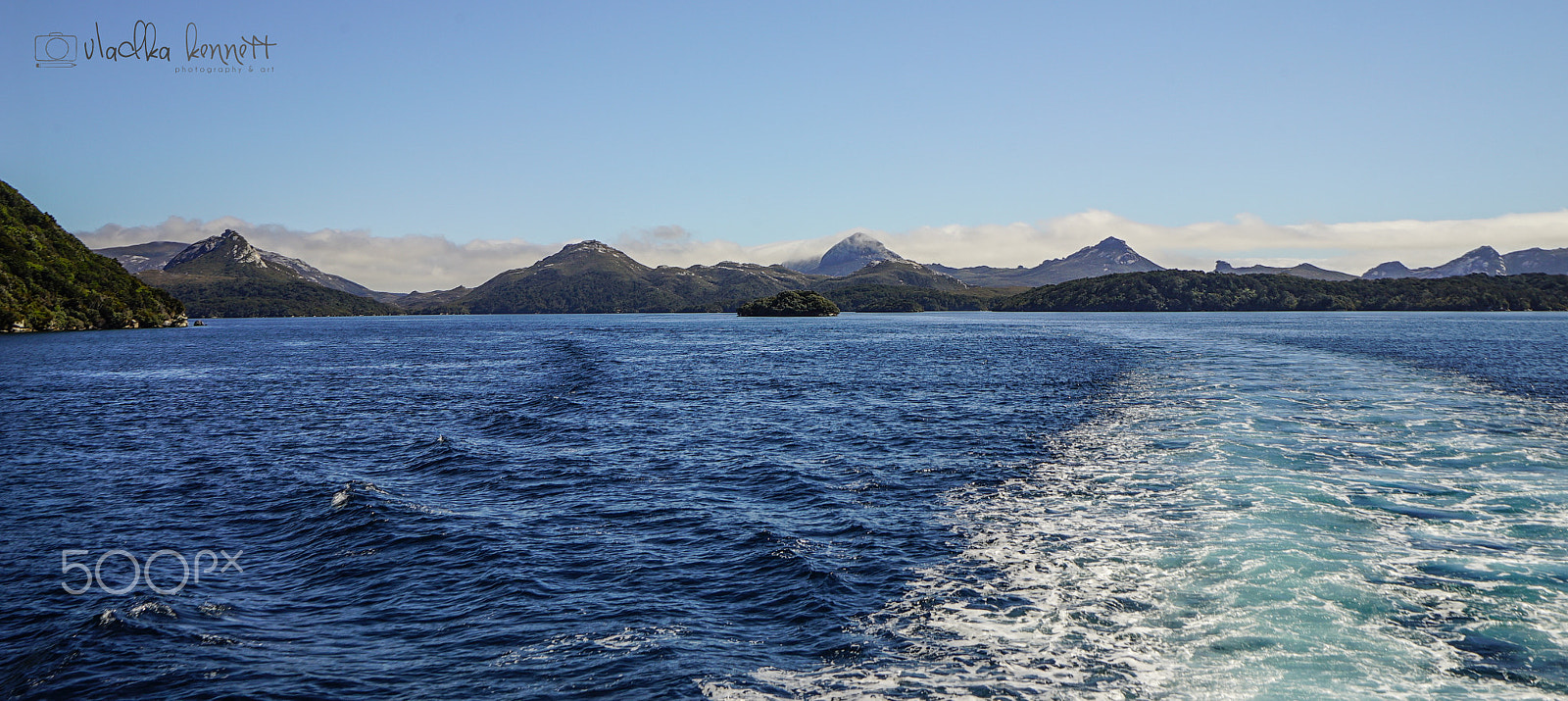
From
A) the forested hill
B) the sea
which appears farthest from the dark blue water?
the forested hill

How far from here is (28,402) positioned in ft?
179

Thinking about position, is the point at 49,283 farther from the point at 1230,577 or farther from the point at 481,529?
the point at 1230,577

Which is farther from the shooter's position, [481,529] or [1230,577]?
[481,529]

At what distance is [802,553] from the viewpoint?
20.0 meters

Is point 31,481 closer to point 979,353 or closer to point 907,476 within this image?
point 907,476

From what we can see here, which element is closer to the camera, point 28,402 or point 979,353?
point 28,402

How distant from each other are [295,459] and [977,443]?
3015cm

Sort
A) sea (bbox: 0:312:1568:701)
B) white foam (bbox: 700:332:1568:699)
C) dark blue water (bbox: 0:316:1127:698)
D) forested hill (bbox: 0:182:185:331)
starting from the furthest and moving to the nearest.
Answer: forested hill (bbox: 0:182:185:331)
dark blue water (bbox: 0:316:1127:698)
sea (bbox: 0:312:1568:701)
white foam (bbox: 700:332:1568:699)

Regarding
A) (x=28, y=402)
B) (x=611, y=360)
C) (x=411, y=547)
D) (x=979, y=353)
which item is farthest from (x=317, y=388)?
(x=979, y=353)

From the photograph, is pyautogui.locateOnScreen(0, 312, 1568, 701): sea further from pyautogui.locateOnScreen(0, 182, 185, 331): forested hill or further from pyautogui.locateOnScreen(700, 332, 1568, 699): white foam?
pyautogui.locateOnScreen(0, 182, 185, 331): forested hill

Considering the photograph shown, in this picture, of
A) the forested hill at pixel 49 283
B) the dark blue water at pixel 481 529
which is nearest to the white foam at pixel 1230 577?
the dark blue water at pixel 481 529

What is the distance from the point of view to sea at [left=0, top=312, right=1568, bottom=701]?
13516 millimetres

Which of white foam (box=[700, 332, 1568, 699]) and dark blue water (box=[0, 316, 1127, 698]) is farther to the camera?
dark blue water (box=[0, 316, 1127, 698])

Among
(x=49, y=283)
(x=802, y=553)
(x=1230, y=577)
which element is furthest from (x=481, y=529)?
(x=49, y=283)
